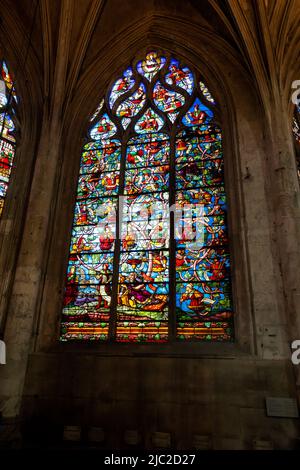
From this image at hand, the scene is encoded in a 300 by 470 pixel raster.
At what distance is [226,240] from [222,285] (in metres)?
0.74

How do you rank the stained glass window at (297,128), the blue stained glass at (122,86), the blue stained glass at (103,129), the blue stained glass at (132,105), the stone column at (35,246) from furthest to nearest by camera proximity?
the blue stained glass at (122,86), the blue stained glass at (132,105), the blue stained glass at (103,129), the stained glass window at (297,128), the stone column at (35,246)

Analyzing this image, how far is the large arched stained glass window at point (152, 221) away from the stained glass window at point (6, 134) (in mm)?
1363

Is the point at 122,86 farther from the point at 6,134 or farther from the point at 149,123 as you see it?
the point at 6,134

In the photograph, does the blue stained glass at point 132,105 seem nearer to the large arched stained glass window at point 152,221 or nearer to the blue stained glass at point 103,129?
the large arched stained glass window at point 152,221

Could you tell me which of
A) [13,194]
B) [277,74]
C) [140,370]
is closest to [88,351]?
[140,370]

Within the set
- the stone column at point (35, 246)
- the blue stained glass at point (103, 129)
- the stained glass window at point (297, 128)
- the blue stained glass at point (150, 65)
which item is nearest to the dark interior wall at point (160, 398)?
the stone column at point (35, 246)

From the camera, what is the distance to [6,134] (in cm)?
683

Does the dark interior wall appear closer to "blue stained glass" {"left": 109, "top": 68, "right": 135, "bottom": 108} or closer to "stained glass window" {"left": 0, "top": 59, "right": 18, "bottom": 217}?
"stained glass window" {"left": 0, "top": 59, "right": 18, "bottom": 217}

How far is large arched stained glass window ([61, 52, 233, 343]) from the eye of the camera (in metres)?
5.23

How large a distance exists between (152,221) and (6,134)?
139 inches

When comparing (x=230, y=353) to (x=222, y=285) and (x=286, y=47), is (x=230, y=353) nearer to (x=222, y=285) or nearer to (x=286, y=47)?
(x=222, y=285)

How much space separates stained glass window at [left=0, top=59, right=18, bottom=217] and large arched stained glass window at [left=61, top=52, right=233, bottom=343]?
1.36 meters

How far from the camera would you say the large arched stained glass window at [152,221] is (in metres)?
5.23

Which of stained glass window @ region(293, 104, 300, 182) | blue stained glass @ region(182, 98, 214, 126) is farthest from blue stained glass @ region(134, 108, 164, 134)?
stained glass window @ region(293, 104, 300, 182)
